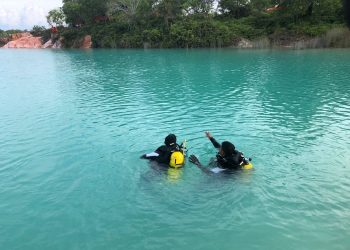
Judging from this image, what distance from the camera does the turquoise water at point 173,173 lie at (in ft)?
25.9

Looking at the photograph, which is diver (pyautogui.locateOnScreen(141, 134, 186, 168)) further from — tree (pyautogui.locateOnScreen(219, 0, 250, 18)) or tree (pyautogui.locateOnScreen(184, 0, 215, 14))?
tree (pyautogui.locateOnScreen(219, 0, 250, 18))

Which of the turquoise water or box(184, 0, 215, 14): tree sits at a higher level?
box(184, 0, 215, 14): tree

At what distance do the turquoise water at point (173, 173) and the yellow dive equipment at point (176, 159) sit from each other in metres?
0.29

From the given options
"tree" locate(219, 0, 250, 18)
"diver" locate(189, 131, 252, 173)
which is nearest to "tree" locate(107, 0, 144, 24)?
"tree" locate(219, 0, 250, 18)

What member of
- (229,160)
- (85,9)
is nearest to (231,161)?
(229,160)

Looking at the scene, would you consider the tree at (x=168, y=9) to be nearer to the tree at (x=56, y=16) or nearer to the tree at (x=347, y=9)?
Result: the tree at (x=56, y=16)

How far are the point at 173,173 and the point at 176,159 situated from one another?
41 centimetres

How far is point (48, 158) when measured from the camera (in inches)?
493

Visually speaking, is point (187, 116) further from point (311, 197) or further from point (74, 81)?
point (74, 81)

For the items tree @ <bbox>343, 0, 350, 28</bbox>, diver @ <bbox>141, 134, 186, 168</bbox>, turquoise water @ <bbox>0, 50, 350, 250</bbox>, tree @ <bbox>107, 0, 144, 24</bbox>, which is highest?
tree @ <bbox>107, 0, 144, 24</bbox>

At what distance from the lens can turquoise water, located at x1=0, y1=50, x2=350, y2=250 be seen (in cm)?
790

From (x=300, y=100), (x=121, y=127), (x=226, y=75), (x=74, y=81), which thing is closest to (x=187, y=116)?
(x=121, y=127)

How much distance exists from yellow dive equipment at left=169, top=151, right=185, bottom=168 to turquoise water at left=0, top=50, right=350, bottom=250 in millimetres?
291

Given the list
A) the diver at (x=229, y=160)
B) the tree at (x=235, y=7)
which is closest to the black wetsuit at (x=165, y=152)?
the diver at (x=229, y=160)
